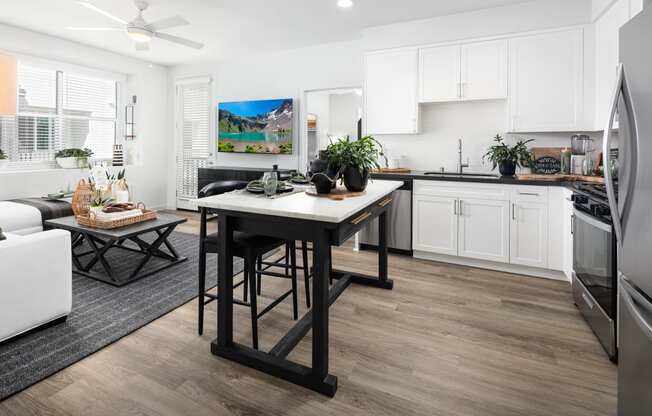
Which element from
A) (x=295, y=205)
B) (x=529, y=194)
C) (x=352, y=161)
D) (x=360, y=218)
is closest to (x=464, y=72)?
(x=529, y=194)

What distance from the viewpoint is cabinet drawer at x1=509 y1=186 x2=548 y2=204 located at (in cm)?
341

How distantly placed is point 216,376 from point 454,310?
5.77 ft

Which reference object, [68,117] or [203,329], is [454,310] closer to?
[203,329]

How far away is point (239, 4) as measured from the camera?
3.88m

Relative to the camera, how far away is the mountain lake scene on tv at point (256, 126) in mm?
5652

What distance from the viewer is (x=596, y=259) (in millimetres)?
2268

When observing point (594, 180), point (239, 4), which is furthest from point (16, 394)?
point (594, 180)

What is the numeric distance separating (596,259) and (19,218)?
5.09 meters

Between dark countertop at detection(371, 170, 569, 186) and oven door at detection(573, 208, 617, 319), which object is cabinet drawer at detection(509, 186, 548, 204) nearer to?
dark countertop at detection(371, 170, 569, 186)

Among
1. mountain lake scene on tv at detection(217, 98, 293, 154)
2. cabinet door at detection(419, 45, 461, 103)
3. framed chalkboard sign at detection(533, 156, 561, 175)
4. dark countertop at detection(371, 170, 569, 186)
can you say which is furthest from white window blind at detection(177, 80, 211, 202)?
framed chalkboard sign at detection(533, 156, 561, 175)

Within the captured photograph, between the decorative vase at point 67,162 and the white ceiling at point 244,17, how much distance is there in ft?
5.55

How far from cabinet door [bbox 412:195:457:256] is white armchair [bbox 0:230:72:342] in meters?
3.12

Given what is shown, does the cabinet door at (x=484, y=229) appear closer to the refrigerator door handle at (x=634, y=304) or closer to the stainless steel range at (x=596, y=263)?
the stainless steel range at (x=596, y=263)

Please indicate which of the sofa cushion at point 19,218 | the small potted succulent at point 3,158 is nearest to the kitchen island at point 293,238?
the sofa cushion at point 19,218
